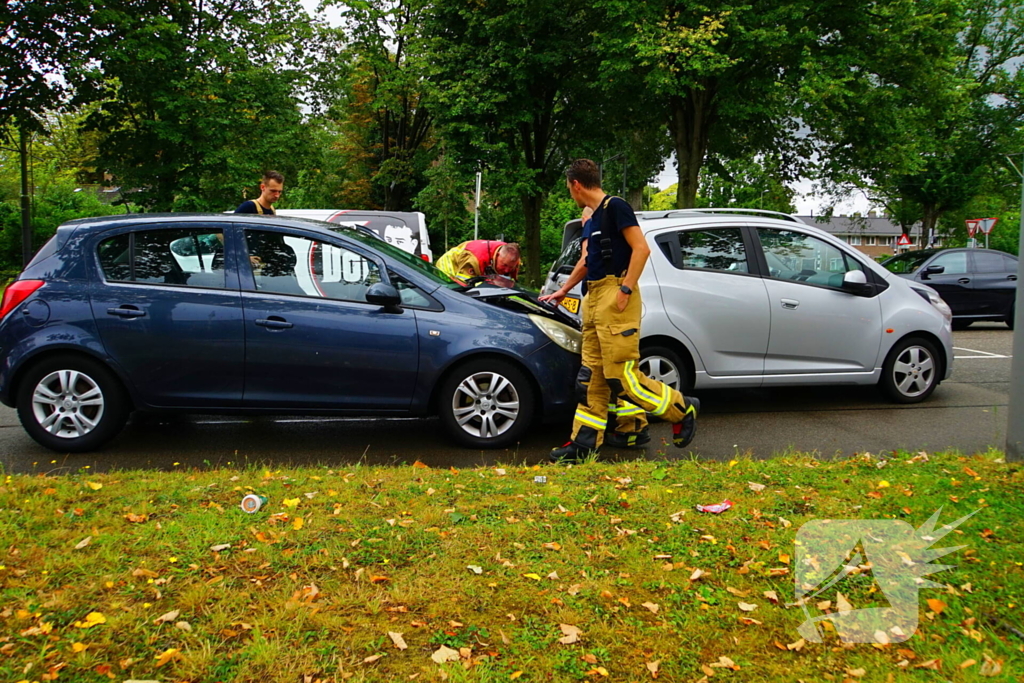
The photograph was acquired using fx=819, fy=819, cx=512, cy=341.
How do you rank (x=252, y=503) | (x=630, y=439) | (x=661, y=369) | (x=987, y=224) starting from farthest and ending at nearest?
(x=987, y=224)
(x=661, y=369)
(x=630, y=439)
(x=252, y=503)

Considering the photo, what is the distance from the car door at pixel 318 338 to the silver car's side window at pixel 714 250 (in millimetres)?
2799

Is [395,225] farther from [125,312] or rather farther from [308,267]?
[125,312]

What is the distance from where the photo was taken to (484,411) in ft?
20.4

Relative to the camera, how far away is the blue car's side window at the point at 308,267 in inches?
245

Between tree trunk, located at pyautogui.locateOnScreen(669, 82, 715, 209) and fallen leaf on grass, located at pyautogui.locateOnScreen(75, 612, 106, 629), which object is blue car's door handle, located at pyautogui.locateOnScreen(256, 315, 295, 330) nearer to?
fallen leaf on grass, located at pyautogui.locateOnScreen(75, 612, 106, 629)

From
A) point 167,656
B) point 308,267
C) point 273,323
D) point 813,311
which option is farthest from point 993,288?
point 167,656

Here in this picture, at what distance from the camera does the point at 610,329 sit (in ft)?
18.3

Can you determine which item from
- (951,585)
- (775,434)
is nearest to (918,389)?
(775,434)

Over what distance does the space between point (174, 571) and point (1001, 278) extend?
645 inches

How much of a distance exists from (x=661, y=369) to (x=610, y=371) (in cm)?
174

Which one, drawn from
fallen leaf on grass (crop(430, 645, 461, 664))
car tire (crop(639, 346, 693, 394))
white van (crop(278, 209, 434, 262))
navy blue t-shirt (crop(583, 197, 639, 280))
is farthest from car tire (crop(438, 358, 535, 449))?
white van (crop(278, 209, 434, 262))

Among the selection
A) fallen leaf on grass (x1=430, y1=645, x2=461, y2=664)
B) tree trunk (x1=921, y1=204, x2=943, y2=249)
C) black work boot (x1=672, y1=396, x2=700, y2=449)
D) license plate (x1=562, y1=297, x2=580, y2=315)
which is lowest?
fallen leaf on grass (x1=430, y1=645, x2=461, y2=664)

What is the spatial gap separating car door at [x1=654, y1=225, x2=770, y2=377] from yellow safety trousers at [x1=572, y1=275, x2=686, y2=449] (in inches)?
59.7

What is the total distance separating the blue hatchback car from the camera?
602 centimetres
